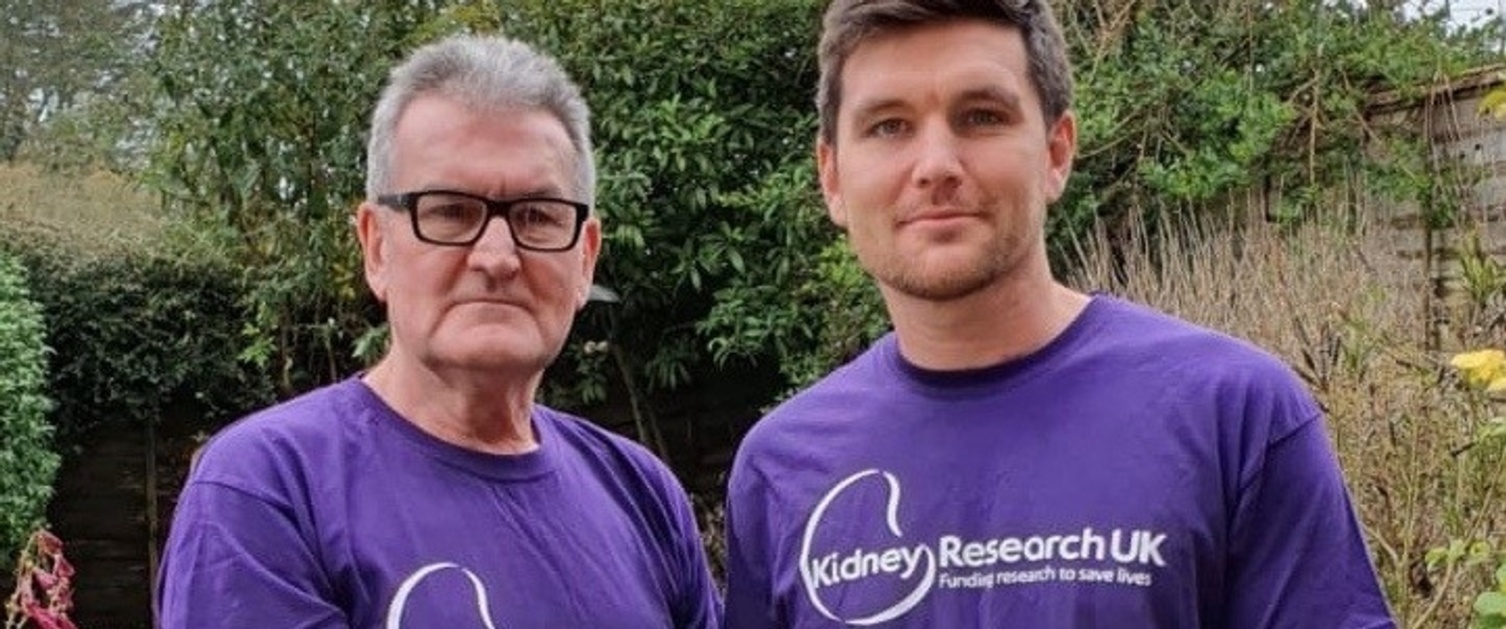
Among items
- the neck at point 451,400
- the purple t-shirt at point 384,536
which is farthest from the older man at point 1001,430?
the neck at point 451,400

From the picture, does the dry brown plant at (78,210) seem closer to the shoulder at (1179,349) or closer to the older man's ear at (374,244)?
the older man's ear at (374,244)

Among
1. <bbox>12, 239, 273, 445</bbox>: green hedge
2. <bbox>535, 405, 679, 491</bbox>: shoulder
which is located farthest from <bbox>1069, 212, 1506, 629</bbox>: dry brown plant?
<bbox>12, 239, 273, 445</bbox>: green hedge

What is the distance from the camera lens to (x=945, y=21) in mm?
1839

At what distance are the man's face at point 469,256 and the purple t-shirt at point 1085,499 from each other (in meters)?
0.42

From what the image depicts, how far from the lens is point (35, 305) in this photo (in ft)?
25.1

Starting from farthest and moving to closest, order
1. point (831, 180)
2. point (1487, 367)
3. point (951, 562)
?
1. point (1487, 367)
2. point (831, 180)
3. point (951, 562)

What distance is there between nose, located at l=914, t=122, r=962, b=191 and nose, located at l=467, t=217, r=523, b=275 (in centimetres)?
55

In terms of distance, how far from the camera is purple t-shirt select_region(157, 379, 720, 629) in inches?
70.7

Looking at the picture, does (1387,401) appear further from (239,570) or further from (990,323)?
(239,570)

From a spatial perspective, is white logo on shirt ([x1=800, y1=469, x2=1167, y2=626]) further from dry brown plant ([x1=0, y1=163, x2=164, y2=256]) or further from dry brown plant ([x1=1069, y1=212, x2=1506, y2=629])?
dry brown plant ([x1=0, y1=163, x2=164, y2=256])

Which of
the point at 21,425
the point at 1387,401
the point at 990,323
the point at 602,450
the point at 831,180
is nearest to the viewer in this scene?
the point at 990,323

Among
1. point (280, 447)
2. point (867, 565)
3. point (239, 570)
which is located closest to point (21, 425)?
point (280, 447)

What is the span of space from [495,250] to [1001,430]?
682 mm

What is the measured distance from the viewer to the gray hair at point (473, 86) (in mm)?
2096
